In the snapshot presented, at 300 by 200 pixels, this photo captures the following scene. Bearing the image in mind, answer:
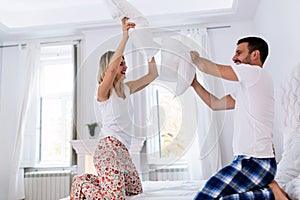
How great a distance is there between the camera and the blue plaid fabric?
1.30 metres

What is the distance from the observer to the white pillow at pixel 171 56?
1.20 m

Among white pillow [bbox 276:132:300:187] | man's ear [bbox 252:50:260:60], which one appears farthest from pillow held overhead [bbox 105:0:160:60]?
white pillow [bbox 276:132:300:187]

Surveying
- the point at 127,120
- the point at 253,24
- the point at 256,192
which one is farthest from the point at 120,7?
the point at 253,24

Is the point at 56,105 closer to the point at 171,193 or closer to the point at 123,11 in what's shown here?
the point at 171,193

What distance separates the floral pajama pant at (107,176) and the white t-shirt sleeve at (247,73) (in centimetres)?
64

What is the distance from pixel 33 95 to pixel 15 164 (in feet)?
2.66

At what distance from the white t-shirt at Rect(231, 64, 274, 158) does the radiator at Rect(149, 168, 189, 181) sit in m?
2.21

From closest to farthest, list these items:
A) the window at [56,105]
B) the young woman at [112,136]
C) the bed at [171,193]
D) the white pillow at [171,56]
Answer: the white pillow at [171,56], the young woman at [112,136], the bed at [171,193], the window at [56,105]

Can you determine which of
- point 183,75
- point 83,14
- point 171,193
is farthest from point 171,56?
point 83,14

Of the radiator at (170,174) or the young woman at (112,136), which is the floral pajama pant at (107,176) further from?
the radiator at (170,174)

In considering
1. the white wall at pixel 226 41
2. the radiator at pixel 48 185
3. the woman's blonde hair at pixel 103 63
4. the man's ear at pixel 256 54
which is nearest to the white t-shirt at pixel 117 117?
the woman's blonde hair at pixel 103 63

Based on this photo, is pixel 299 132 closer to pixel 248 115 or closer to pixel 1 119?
pixel 248 115

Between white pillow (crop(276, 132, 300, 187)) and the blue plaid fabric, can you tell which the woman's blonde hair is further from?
white pillow (crop(276, 132, 300, 187))

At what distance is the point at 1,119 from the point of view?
13.3 feet
